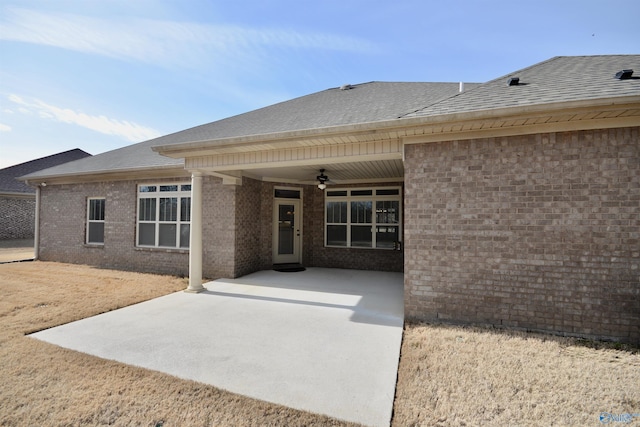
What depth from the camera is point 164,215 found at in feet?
28.0

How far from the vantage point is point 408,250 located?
4.70 m

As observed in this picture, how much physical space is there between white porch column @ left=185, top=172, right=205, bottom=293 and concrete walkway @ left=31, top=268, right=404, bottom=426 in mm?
344

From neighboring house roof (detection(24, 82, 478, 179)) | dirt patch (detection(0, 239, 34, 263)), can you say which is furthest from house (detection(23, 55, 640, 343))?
dirt patch (detection(0, 239, 34, 263))

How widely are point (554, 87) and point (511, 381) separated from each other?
4109 millimetres

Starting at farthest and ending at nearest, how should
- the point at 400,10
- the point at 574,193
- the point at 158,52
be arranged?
the point at 158,52
the point at 400,10
the point at 574,193

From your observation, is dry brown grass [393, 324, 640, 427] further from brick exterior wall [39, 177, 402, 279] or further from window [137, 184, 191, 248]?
window [137, 184, 191, 248]

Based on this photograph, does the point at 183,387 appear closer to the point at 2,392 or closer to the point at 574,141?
the point at 2,392

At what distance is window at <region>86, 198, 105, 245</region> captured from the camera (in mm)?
9516

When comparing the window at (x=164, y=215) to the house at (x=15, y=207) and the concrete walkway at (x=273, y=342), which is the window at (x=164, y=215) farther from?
the house at (x=15, y=207)

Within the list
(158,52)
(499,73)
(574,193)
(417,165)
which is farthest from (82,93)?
(574,193)

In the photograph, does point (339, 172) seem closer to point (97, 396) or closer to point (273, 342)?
point (273, 342)

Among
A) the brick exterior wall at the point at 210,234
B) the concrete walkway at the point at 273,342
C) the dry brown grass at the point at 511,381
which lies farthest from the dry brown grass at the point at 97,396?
the brick exterior wall at the point at 210,234

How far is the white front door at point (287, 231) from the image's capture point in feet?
30.4

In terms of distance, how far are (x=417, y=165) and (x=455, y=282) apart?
6.35 ft
